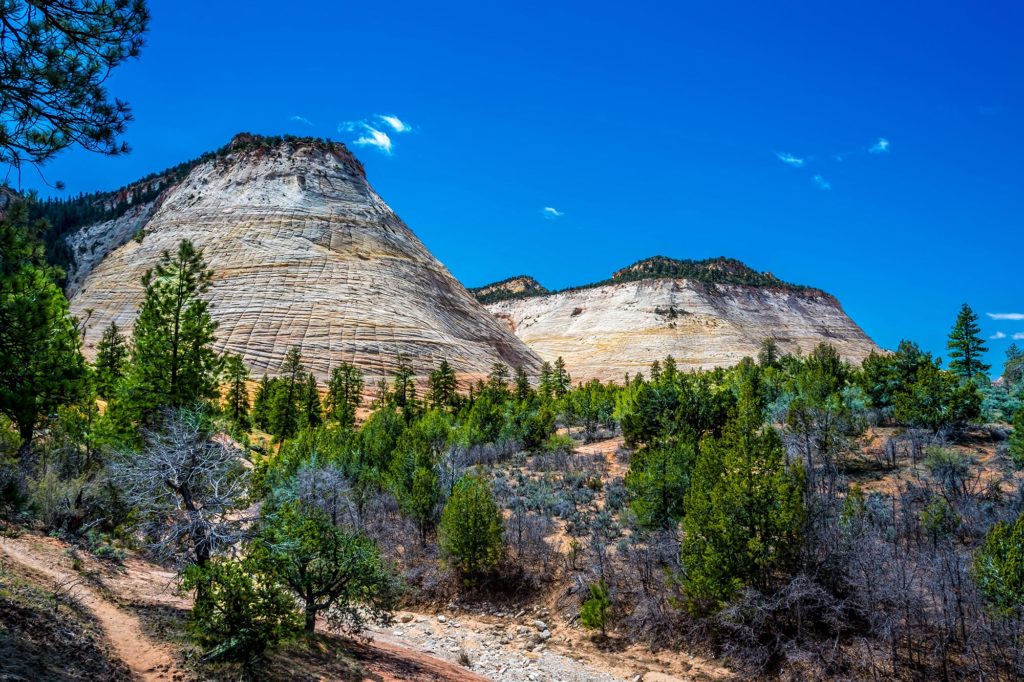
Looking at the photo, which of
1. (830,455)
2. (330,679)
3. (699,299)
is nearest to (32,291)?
(330,679)

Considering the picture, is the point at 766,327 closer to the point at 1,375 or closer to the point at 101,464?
the point at 101,464

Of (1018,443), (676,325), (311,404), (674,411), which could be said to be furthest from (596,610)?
(676,325)

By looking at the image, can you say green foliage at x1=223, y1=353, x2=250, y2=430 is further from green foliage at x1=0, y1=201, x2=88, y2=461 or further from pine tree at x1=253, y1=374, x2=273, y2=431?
green foliage at x1=0, y1=201, x2=88, y2=461

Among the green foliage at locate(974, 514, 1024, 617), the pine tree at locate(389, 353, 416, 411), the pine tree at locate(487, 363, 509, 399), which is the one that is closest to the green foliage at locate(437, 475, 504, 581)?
the green foliage at locate(974, 514, 1024, 617)

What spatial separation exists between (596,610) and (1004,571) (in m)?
10.2

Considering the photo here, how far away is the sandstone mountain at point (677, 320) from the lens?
90.9 m

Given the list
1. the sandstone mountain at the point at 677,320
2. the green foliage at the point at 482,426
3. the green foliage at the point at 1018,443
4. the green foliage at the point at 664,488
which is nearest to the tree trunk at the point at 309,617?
the green foliage at the point at 664,488

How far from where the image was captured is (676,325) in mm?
96500

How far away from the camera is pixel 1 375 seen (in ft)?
23.1

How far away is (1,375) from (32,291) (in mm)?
1062

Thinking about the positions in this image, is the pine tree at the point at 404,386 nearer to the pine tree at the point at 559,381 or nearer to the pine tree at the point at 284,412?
the pine tree at the point at 284,412

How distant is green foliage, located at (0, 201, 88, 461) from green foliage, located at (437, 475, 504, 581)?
14.5 metres

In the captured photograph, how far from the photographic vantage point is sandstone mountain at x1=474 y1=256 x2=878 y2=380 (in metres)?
90.9

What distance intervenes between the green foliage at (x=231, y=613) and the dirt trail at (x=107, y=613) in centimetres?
60
